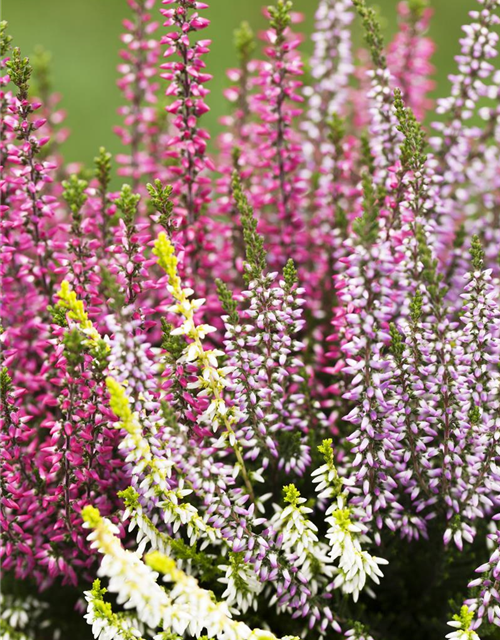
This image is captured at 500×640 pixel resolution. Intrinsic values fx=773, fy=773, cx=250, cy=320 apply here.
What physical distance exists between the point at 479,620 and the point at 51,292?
0.99 meters

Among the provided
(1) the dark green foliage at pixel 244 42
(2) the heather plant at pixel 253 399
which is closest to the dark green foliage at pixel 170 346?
(2) the heather plant at pixel 253 399

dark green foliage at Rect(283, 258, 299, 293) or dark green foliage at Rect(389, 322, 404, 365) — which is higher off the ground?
dark green foliage at Rect(283, 258, 299, 293)

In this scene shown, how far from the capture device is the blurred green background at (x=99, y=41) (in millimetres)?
4398

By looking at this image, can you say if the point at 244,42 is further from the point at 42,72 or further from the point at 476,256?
the point at 476,256

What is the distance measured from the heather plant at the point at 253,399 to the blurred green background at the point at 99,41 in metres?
2.79

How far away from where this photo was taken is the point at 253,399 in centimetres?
126

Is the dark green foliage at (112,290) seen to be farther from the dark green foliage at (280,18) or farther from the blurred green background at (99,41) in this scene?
the blurred green background at (99,41)

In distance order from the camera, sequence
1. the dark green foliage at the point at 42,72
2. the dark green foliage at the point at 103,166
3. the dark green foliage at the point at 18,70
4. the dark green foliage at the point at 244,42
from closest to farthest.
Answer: the dark green foliage at the point at 18,70, the dark green foliage at the point at 103,166, the dark green foliage at the point at 244,42, the dark green foliage at the point at 42,72

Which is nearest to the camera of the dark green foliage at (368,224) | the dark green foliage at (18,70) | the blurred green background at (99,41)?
the dark green foliage at (368,224)

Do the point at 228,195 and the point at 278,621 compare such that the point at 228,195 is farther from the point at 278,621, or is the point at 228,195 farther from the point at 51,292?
the point at 278,621

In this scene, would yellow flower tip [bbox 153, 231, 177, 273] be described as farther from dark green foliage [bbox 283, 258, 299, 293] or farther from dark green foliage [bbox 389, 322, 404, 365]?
dark green foliage [bbox 389, 322, 404, 365]

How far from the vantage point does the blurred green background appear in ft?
14.4

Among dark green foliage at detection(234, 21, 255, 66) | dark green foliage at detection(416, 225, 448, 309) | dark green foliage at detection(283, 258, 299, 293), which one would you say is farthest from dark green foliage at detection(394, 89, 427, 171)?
dark green foliage at detection(234, 21, 255, 66)

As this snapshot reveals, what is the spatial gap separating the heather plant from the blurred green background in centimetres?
279
